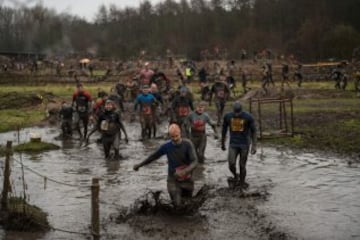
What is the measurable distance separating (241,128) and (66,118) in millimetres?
9484

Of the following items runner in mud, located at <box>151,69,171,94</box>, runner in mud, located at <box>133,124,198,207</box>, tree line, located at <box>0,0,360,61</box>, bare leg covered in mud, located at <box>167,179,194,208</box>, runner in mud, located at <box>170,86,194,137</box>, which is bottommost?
bare leg covered in mud, located at <box>167,179,194,208</box>

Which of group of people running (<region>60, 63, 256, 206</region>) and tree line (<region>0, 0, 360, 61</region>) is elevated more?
tree line (<region>0, 0, 360, 61</region>)

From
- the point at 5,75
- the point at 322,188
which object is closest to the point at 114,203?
the point at 322,188

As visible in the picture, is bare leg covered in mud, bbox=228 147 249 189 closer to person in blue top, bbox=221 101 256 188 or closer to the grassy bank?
person in blue top, bbox=221 101 256 188

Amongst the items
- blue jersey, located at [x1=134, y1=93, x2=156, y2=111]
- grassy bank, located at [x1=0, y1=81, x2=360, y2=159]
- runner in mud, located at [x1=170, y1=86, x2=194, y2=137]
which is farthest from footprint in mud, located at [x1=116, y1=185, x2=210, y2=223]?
blue jersey, located at [x1=134, y1=93, x2=156, y2=111]

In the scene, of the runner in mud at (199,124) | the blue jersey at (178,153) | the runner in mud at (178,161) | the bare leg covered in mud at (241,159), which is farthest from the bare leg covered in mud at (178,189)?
the runner in mud at (199,124)

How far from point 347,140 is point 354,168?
11.5 feet

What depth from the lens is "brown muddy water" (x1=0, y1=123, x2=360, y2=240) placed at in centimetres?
966

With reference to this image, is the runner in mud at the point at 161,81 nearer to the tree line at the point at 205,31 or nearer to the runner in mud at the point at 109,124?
the runner in mud at the point at 109,124

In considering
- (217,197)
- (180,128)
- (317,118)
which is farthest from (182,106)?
(317,118)

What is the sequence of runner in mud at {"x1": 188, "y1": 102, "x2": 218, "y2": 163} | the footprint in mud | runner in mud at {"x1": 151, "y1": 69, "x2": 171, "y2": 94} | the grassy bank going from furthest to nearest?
runner in mud at {"x1": 151, "y1": 69, "x2": 171, "y2": 94}
the grassy bank
runner in mud at {"x1": 188, "y1": 102, "x2": 218, "y2": 163}
the footprint in mud

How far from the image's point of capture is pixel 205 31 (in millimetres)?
75125

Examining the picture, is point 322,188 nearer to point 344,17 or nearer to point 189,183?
point 189,183

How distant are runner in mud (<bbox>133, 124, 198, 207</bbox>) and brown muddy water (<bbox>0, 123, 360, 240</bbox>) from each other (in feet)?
1.68
